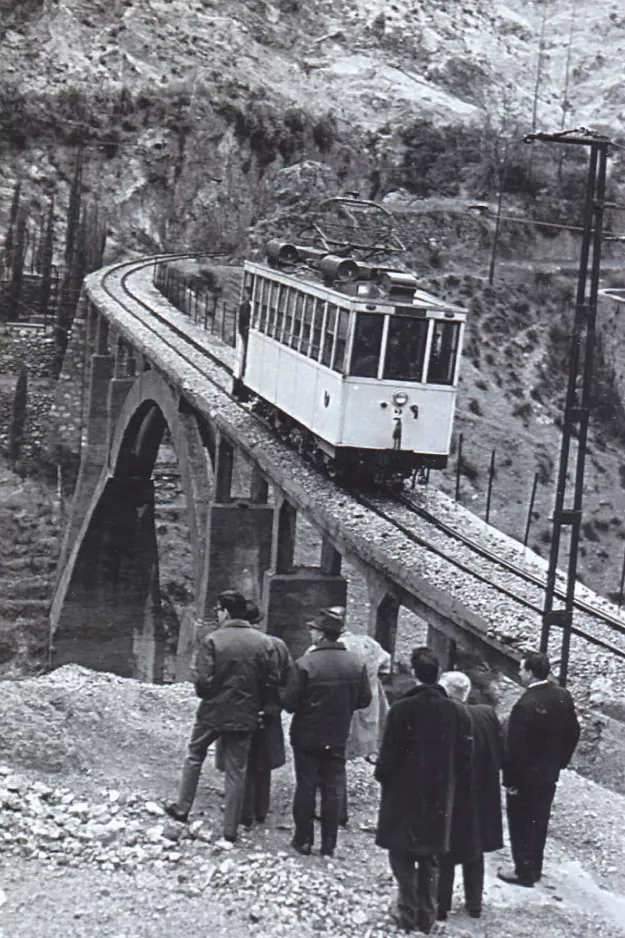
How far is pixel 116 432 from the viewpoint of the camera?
116ft

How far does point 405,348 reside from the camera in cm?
1819

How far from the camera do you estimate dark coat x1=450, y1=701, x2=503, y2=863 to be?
7.57m

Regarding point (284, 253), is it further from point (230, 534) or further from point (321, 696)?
point (321, 696)

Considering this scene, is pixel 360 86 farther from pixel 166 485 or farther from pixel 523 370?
pixel 166 485

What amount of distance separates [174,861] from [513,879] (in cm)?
223

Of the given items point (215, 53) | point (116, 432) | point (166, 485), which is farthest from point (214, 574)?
point (215, 53)

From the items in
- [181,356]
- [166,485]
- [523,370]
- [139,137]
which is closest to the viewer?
[181,356]

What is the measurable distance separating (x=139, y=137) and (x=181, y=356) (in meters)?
39.0

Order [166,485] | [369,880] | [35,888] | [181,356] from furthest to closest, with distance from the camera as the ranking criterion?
[166,485]
[181,356]
[369,880]
[35,888]

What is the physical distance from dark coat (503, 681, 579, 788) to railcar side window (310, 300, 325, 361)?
11.5 m

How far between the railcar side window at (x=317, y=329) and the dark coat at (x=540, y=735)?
37.6 feet

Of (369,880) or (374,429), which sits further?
(374,429)

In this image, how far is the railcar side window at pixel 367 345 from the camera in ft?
58.4

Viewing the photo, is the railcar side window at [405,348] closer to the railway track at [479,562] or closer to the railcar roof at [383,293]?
the railcar roof at [383,293]
